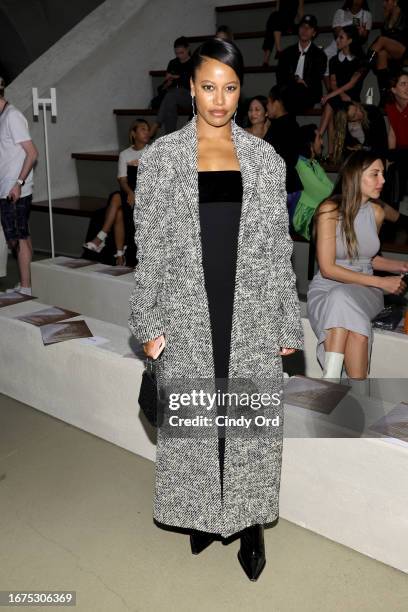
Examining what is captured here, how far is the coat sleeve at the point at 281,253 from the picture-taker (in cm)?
177

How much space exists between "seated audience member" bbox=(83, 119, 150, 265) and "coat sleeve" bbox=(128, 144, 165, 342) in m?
3.30

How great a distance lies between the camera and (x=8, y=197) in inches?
174

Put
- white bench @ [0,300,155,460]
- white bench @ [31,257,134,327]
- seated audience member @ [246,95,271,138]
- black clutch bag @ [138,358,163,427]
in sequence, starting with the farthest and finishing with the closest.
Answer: seated audience member @ [246,95,271,138]
white bench @ [31,257,134,327]
white bench @ [0,300,155,460]
black clutch bag @ [138,358,163,427]

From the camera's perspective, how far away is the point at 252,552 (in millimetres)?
1971

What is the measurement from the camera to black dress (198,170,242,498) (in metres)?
1.76

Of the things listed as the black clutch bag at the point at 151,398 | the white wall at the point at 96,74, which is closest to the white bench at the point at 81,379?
the black clutch bag at the point at 151,398

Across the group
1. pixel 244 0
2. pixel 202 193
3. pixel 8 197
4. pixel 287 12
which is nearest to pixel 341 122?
pixel 287 12

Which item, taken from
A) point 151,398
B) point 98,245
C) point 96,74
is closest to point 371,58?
point 96,74

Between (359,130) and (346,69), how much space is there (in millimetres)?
845

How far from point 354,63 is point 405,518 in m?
4.22

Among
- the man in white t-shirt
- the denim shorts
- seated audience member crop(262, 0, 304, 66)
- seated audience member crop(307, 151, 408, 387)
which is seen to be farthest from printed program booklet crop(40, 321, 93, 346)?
seated audience member crop(262, 0, 304, 66)

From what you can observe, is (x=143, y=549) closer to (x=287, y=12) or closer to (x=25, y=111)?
(x=25, y=111)

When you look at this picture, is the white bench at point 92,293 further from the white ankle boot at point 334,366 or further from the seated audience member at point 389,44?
the seated audience member at point 389,44

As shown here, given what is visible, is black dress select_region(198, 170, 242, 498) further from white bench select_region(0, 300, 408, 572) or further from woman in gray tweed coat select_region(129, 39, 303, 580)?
white bench select_region(0, 300, 408, 572)
